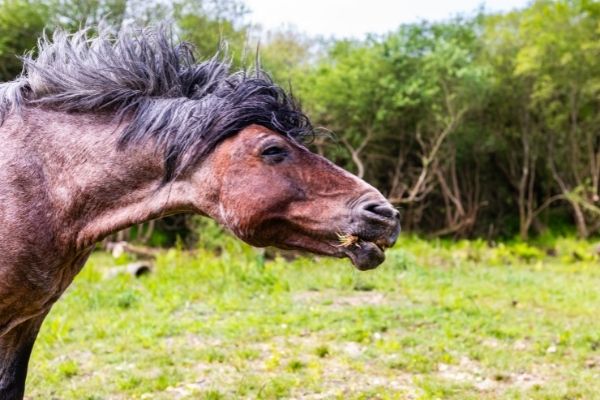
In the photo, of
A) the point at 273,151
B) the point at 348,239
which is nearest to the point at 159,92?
the point at 273,151

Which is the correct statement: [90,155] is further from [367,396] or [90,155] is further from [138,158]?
[367,396]

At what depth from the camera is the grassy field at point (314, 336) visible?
4.70 meters

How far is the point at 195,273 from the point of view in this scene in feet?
30.1

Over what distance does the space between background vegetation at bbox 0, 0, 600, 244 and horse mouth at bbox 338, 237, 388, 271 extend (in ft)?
36.9

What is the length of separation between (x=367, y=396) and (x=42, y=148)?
2844 mm

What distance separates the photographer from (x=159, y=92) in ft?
8.52

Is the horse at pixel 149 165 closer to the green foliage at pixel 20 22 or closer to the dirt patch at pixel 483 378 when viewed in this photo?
the dirt patch at pixel 483 378

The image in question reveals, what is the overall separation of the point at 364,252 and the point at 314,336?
4.01m

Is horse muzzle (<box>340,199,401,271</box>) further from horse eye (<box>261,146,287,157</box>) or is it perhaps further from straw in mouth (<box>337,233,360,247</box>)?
horse eye (<box>261,146,287,157</box>)

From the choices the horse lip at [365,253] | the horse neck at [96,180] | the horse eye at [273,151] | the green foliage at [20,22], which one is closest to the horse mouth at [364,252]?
the horse lip at [365,253]

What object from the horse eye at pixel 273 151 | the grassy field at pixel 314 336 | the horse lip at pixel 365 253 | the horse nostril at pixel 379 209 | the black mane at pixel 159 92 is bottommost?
the grassy field at pixel 314 336

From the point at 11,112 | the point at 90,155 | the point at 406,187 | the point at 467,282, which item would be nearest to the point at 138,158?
the point at 90,155

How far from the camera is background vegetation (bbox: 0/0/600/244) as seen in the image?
1481 cm

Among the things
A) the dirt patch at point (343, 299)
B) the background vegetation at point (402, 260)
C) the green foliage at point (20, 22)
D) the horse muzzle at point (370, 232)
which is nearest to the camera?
the horse muzzle at point (370, 232)
